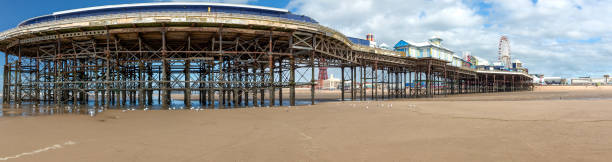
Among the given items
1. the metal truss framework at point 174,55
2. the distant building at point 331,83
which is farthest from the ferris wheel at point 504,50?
the metal truss framework at point 174,55

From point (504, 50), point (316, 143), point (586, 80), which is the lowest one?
point (316, 143)

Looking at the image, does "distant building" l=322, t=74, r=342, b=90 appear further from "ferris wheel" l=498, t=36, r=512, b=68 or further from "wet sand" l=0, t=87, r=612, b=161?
"wet sand" l=0, t=87, r=612, b=161

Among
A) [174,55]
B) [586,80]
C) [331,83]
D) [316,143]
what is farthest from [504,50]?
[586,80]

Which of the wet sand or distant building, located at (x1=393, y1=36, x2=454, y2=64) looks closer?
the wet sand

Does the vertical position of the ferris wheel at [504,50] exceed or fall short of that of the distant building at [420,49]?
it exceeds it

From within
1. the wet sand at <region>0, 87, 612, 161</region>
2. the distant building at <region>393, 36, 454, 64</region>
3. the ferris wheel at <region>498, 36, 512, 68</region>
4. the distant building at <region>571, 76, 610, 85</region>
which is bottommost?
the wet sand at <region>0, 87, 612, 161</region>

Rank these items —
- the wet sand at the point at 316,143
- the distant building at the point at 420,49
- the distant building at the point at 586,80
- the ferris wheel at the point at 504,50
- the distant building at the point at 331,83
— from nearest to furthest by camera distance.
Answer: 1. the wet sand at the point at 316,143
2. the distant building at the point at 420,49
3. the ferris wheel at the point at 504,50
4. the distant building at the point at 331,83
5. the distant building at the point at 586,80

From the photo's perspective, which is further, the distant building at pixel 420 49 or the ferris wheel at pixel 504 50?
the ferris wheel at pixel 504 50

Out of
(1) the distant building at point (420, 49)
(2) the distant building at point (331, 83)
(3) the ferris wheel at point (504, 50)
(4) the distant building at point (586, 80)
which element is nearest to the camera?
(1) the distant building at point (420, 49)

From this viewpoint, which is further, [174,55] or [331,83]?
[331,83]

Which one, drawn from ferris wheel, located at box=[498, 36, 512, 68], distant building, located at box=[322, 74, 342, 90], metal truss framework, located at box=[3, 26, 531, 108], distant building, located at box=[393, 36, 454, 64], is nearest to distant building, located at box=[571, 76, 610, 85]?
ferris wheel, located at box=[498, 36, 512, 68]

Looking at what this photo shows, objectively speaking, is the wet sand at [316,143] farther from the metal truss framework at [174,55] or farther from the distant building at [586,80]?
the distant building at [586,80]

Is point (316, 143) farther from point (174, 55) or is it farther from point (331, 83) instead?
point (331, 83)

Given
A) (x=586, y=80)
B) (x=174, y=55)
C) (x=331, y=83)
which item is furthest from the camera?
(x=586, y=80)
